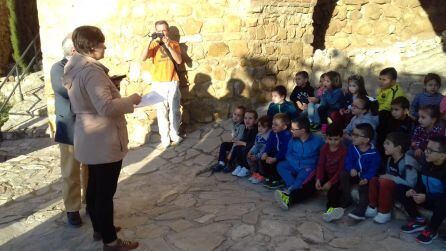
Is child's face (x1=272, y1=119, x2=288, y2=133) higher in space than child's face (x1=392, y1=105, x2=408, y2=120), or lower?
lower

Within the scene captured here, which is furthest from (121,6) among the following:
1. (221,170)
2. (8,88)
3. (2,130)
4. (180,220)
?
(8,88)

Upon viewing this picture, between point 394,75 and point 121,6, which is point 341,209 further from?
Answer: point 121,6

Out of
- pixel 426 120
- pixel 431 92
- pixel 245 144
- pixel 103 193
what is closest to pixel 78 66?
pixel 103 193

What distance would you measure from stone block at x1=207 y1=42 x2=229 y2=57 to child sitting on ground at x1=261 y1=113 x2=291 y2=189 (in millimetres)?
1743

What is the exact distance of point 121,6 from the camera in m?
5.61

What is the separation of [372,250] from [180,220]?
1580 millimetres

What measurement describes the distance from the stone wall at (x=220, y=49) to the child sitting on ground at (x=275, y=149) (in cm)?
170

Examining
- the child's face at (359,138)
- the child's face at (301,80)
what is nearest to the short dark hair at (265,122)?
the child's face at (301,80)

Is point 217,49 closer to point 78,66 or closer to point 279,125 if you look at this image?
point 279,125

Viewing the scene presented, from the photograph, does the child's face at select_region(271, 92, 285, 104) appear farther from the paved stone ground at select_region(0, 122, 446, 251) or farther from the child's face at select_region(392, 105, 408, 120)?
the child's face at select_region(392, 105, 408, 120)

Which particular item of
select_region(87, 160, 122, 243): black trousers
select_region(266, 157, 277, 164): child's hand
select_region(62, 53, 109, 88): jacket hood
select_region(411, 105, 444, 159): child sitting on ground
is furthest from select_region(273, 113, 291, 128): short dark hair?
select_region(62, 53, 109, 88): jacket hood

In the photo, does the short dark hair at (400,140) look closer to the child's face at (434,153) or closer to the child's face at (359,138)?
the child's face at (359,138)

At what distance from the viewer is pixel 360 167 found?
11.9ft

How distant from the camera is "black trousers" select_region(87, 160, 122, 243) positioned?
292 cm
